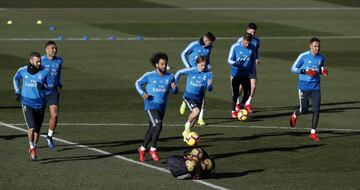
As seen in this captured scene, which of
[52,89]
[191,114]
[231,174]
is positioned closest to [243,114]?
[191,114]

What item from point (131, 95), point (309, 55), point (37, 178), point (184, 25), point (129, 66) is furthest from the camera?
point (184, 25)

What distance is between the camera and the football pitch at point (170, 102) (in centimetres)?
2178

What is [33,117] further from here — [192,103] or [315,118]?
[315,118]

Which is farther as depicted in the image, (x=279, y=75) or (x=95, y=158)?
(x=279, y=75)

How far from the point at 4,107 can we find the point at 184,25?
25645 mm

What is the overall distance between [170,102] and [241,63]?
11.8ft

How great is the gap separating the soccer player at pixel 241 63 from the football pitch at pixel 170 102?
808mm

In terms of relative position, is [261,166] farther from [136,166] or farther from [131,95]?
[131,95]

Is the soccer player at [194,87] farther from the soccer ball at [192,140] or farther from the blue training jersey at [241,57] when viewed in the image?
the blue training jersey at [241,57]

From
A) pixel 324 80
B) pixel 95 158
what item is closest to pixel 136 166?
pixel 95 158

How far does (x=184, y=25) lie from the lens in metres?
56.2

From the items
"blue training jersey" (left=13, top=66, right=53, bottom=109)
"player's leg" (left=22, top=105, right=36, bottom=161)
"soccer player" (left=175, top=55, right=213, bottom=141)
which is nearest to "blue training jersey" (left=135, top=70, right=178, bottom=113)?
"blue training jersey" (left=13, top=66, right=53, bottom=109)

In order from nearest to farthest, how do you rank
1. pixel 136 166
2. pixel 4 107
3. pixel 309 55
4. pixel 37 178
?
1. pixel 37 178
2. pixel 136 166
3. pixel 309 55
4. pixel 4 107

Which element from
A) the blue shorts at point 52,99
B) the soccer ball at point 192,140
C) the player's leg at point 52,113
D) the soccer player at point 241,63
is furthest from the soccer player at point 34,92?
the soccer player at point 241,63
